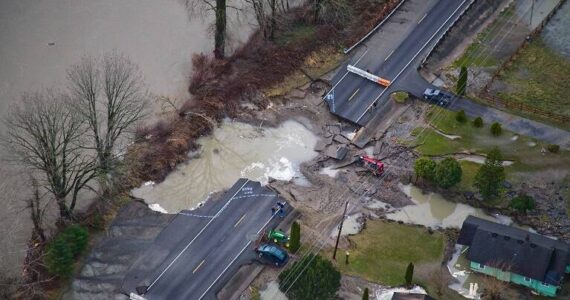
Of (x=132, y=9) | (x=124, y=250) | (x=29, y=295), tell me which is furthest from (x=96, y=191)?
(x=132, y=9)

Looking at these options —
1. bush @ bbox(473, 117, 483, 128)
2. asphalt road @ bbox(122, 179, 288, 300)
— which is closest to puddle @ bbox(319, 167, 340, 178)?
asphalt road @ bbox(122, 179, 288, 300)

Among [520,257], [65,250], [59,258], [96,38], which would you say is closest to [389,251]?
[520,257]

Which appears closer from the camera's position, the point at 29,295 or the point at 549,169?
the point at 29,295

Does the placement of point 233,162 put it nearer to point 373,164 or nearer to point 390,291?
point 373,164

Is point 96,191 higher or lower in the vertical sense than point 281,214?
higher

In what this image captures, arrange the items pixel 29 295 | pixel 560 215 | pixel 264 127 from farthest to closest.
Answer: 1. pixel 264 127
2. pixel 560 215
3. pixel 29 295

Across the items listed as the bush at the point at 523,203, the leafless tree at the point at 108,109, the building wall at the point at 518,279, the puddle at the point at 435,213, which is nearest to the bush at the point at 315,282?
the puddle at the point at 435,213

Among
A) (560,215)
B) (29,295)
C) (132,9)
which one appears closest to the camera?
(29,295)

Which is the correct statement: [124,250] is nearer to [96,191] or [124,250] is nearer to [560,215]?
[96,191]
